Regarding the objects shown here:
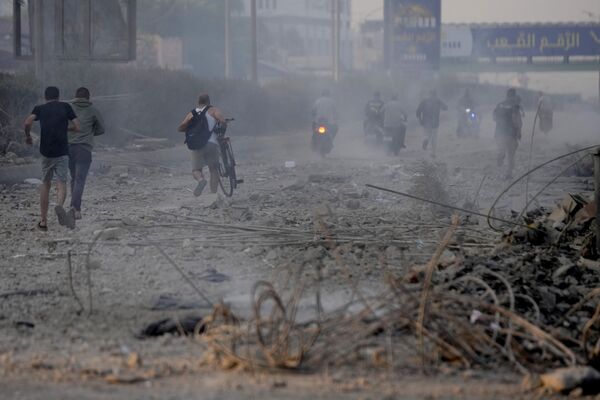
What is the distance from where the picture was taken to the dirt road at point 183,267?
5.62 meters

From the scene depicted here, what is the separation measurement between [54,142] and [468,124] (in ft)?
85.0

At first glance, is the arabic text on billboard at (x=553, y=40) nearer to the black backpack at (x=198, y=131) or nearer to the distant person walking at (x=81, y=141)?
the black backpack at (x=198, y=131)

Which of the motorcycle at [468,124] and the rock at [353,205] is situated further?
the motorcycle at [468,124]

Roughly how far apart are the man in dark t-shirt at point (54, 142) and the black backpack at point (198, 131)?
111 inches

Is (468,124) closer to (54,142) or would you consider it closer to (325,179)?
(325,179)

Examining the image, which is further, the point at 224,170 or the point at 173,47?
the point at 173,47

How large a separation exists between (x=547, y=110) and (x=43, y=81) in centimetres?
1871

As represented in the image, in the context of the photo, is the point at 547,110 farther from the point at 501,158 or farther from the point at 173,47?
the point at 173,47

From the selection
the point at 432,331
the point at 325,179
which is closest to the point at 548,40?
the point at 325,179

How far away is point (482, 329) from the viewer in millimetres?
6246

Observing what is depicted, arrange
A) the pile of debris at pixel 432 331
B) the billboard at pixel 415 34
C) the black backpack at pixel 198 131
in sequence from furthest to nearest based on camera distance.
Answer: the billboard at pixel 415 34 → the black backpack at pixel 198 131 → the pile of debris at pixel 432 331

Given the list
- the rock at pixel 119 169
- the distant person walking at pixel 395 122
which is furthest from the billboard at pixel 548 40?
the rock at pixel 119 169

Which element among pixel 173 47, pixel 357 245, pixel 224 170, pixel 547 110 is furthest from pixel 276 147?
pixel 173 47

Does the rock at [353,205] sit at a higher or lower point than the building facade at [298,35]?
lower
